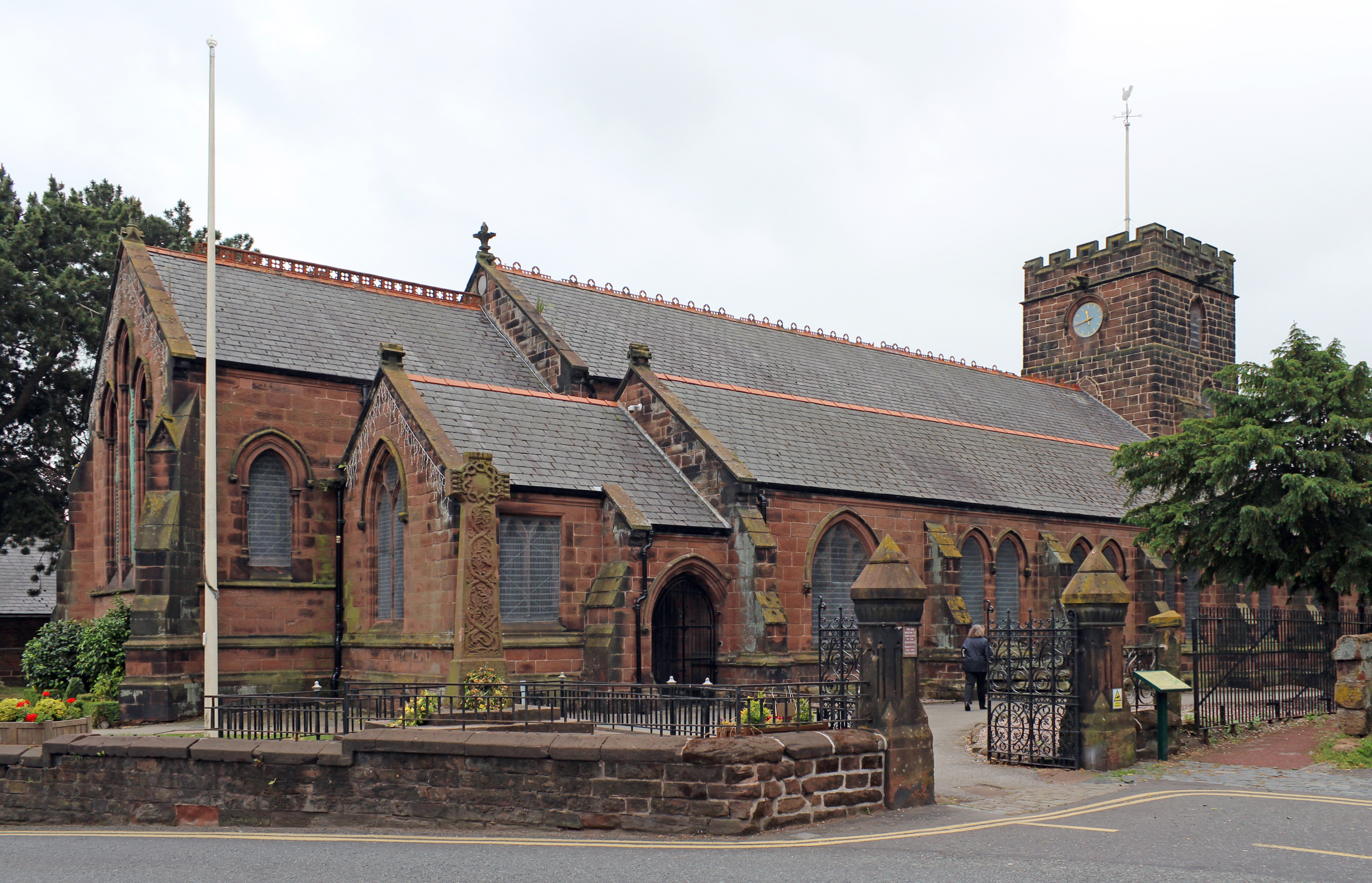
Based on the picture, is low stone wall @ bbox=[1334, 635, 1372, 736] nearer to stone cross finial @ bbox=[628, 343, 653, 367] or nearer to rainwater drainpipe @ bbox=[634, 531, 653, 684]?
rainwater drainpipe @ bbox=[634, 531, 653, 684]

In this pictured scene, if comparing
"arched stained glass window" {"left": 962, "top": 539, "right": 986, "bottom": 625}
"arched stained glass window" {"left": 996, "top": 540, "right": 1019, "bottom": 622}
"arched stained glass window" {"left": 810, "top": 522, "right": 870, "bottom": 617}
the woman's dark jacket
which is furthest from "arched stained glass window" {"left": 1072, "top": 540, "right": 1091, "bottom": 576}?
the woman's dark jacket

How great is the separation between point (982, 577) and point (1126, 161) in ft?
91.9

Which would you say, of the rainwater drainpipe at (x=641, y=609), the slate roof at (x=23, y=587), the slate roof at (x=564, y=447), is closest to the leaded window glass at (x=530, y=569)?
the slate roof at (x=564, y=447)

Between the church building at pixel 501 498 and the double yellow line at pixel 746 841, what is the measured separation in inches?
296

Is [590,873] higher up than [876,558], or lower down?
lower down

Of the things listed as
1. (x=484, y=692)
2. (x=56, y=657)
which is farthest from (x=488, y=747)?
(x=56, y=657)

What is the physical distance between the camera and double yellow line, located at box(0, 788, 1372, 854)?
1098 centimetres

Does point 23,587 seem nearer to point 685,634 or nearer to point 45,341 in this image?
point 45,341

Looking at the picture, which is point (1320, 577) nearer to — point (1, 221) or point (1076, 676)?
point (1076, 676)

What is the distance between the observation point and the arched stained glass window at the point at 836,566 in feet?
89.2

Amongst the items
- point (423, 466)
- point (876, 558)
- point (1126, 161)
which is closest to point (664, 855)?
point (876, 558)

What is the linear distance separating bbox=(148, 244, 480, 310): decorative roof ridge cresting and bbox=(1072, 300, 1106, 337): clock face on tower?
27.3 m

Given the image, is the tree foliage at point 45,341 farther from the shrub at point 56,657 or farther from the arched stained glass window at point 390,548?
the arched stained glass window at point 390,548

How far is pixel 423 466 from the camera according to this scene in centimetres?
2231
